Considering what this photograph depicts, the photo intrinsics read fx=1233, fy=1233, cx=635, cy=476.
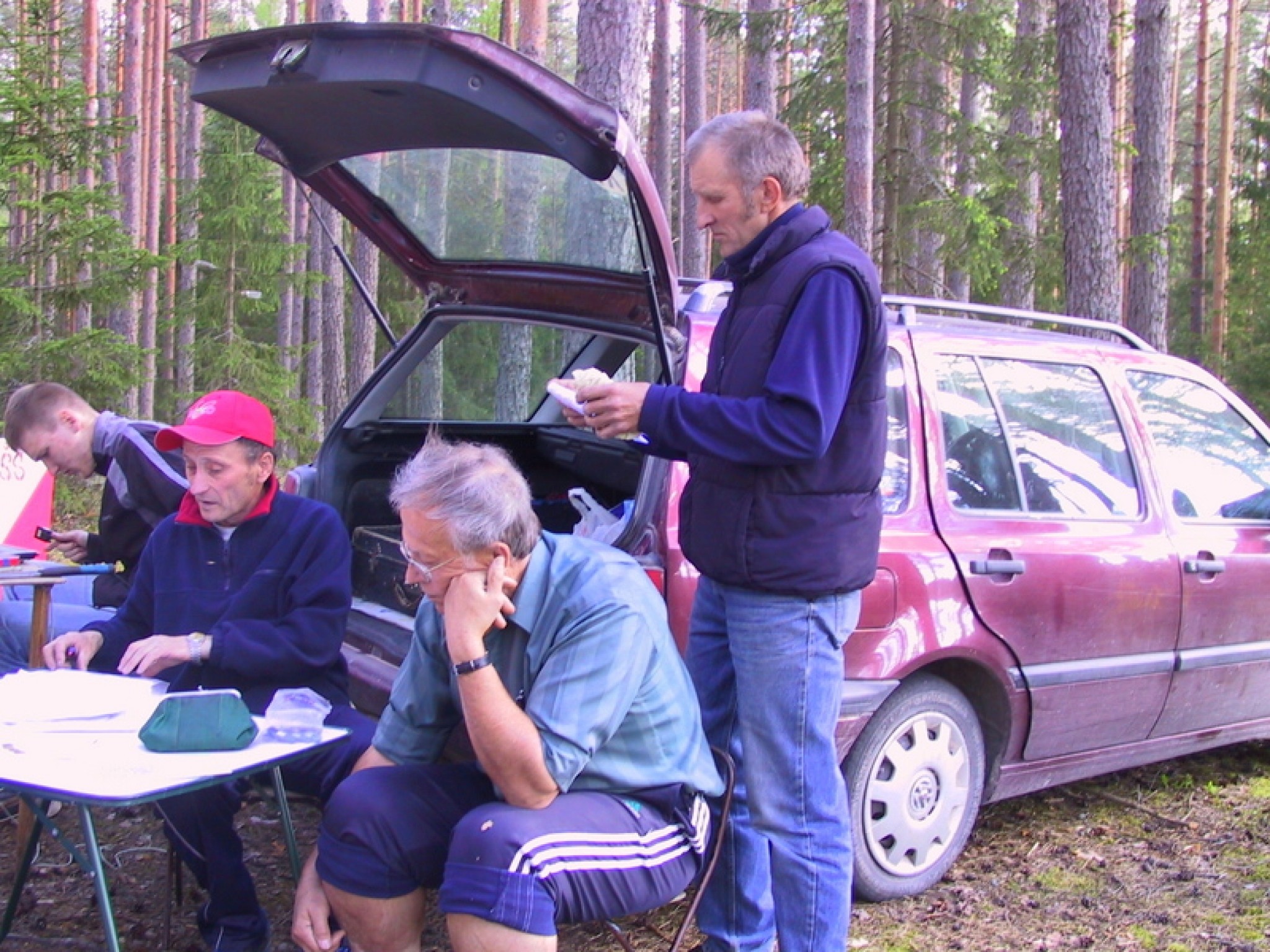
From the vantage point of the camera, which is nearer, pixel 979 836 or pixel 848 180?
pixel 979 836

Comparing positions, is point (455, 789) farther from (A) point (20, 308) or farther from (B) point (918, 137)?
(B) point (918, 137)

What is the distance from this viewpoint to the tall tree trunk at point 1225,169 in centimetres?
2436

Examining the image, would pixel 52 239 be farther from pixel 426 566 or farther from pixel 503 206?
pixel 426 566

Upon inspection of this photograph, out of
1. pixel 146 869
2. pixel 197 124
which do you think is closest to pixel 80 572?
pixel 146 869

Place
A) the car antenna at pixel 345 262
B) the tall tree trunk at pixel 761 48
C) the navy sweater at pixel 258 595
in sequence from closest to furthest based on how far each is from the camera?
the navy sweater at pixel 258 595 < the car antenna at pixel 345 262 < the tall tree trunk at pixel 761 48

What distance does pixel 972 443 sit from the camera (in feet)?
12.4

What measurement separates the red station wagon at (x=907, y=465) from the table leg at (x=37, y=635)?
2.87 ft

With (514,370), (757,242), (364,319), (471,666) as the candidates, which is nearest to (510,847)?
(471,666)

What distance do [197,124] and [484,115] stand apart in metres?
24.1

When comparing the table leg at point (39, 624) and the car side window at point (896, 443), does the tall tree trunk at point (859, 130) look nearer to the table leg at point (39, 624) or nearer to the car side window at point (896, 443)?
the car side window at point (896, 443)

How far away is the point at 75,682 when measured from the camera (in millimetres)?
2885

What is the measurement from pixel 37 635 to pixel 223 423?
91 cm

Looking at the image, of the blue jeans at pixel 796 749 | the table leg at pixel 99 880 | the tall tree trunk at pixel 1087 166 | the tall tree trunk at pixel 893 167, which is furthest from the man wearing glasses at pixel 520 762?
the tall tree trunk at pixel 893 167

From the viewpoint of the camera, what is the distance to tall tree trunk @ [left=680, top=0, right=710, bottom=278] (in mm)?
21297
